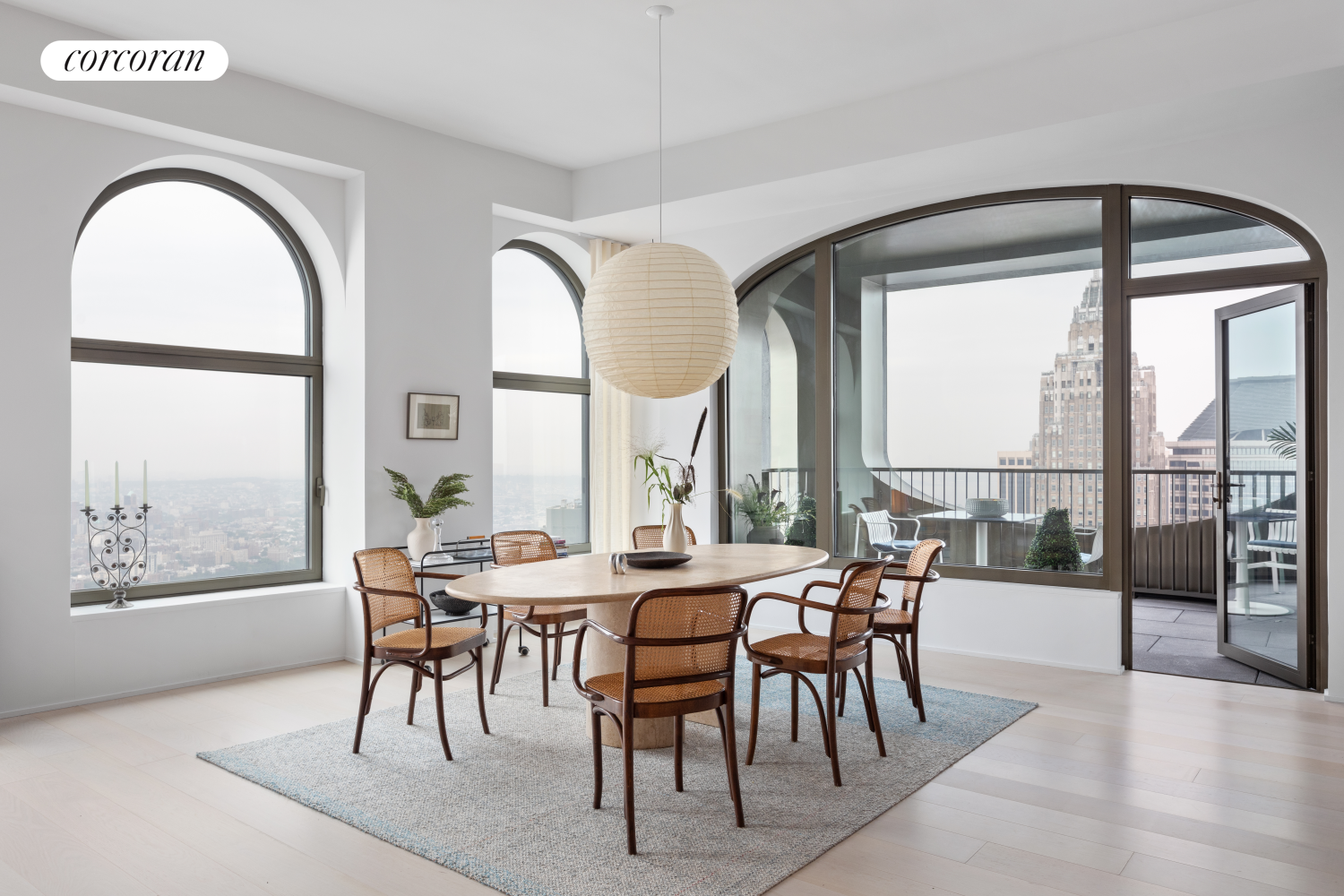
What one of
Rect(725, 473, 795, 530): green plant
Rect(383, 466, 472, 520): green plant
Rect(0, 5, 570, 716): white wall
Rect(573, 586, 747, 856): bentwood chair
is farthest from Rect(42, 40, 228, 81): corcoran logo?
Rect(725, 473, 795, 530): green plant

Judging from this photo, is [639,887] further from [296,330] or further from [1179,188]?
[1179,188]

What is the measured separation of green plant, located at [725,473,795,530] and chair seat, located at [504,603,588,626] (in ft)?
8.30

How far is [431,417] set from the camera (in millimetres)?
5750

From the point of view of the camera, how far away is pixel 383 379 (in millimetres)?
5500

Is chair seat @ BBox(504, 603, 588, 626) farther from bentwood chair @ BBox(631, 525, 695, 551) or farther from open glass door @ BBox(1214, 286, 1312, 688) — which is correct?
open glass door @ BBox(1214, 286, 1312, 688)

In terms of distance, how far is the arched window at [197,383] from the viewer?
4758 mm

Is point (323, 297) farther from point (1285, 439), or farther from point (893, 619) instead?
point (1285, 439)

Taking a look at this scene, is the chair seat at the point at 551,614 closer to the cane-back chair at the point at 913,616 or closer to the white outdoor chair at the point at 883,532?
the cane-back chair at the point at 913,616

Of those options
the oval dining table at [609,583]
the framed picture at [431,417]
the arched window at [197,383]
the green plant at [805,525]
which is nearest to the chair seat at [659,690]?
the oval dining table at [609,583]

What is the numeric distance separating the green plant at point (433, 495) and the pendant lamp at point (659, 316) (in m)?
1.95

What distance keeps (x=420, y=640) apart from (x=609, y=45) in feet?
10.0

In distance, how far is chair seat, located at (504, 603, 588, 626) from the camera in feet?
14.4

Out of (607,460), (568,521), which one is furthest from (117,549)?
(607,460)

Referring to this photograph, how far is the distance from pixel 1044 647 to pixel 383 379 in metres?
4.38
